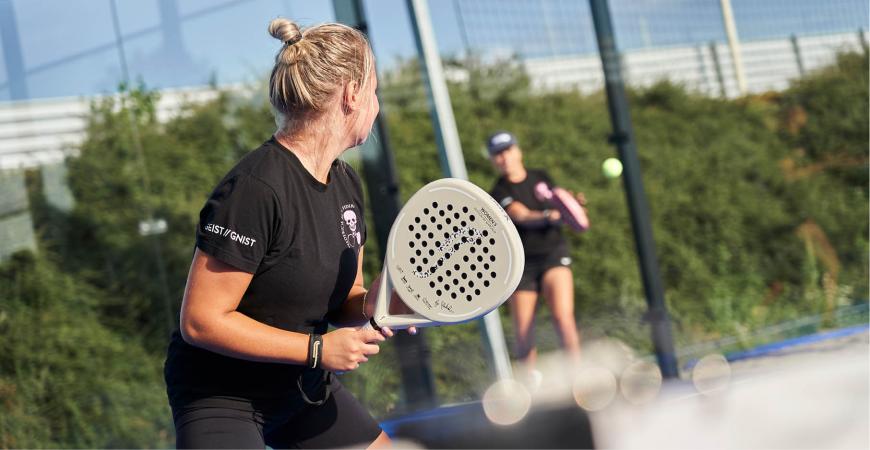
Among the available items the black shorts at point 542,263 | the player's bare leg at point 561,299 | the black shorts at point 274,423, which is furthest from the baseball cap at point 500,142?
the black shorts at point 274,423

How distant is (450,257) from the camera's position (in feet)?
6.80

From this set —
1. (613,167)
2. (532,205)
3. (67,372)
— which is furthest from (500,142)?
(67,372)

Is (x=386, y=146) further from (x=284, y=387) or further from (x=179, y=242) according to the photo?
(x=284, y=387)

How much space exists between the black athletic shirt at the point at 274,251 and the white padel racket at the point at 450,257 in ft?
0.60

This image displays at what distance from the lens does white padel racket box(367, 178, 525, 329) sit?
203cm

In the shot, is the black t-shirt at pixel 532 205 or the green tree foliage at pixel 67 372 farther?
the black t-shirt at pixel 532 205

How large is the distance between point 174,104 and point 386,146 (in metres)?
1.24

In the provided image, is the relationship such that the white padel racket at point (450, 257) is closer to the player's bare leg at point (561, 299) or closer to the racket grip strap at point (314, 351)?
the racket grip strap at point (314, 351)

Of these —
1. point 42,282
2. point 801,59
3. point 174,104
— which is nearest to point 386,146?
point 174,104

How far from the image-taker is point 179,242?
18.7ft

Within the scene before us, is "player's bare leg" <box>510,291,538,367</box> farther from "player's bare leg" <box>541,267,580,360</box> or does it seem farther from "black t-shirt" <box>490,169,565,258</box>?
"black t-shirt" <box>490,169,565,258</box>

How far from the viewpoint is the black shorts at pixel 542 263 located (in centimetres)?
602

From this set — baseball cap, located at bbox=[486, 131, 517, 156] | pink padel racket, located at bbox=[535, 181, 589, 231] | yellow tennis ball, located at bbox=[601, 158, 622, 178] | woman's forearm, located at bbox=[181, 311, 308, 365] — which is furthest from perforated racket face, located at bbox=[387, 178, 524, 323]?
yellow tennis ball, located at bbox=[601, 158, 622, 178]

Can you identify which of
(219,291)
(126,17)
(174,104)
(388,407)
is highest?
(126,17)
